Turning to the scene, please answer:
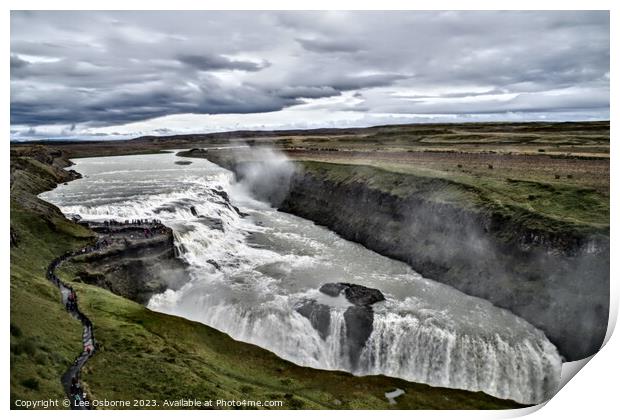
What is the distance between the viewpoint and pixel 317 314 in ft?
106

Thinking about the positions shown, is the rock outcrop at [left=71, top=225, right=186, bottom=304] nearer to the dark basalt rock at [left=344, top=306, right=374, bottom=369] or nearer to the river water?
the river water

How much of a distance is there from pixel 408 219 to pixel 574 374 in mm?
23569

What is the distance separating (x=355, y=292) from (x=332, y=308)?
2.84 m

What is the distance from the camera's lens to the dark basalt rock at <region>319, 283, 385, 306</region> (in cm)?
3400

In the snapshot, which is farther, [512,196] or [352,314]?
[512,196]

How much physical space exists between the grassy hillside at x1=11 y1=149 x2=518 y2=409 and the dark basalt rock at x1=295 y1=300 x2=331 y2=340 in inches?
140

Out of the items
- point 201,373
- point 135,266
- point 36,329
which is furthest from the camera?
point 135,266

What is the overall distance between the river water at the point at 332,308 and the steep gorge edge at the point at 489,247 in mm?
1434

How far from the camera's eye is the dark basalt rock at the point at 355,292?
3400 cm


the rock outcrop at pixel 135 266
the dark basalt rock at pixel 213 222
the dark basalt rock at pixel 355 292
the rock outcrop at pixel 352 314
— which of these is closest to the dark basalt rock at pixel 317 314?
the rock outcrop at pixel 352 314

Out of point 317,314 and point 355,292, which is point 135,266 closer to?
point 317,314

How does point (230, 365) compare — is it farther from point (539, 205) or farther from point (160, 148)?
point (160, 148)

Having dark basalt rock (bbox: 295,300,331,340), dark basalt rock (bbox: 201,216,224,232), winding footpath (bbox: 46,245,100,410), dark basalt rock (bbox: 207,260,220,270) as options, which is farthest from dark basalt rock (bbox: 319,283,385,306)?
dark basalt rock (bbox: 201,216,224,232)

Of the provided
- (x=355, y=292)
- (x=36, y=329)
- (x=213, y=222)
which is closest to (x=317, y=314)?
(x=355, y=292)
